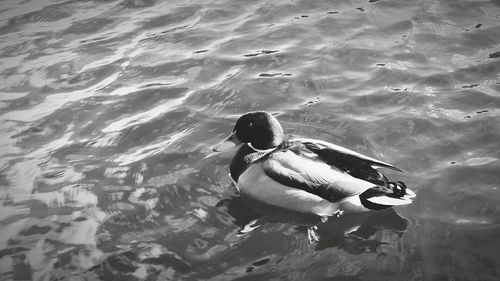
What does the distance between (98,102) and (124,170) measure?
5.52 feet

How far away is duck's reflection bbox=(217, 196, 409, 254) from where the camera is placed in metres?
4.43

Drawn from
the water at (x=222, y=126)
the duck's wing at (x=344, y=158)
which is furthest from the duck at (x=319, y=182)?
the water at (x=222, y=126)

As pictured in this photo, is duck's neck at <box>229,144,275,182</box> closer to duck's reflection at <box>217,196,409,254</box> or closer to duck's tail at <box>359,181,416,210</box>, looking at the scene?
duck's reflection at <box>217,196,409,254</box>

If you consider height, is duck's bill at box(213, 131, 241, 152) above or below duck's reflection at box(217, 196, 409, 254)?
above

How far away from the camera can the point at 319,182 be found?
451cm

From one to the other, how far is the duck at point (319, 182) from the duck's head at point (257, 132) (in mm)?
223

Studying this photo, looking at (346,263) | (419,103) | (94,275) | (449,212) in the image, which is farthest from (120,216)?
(419,103)

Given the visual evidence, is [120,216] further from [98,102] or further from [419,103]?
[419,103]

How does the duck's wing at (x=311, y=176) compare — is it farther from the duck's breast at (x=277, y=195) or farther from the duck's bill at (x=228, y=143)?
the duck's bill at (x=228, y=143)

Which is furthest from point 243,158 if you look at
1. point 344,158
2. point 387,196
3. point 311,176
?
point 387,196

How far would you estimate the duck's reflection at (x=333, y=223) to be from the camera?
443cm

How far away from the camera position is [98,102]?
6.79 m

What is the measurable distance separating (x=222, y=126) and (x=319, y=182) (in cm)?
199

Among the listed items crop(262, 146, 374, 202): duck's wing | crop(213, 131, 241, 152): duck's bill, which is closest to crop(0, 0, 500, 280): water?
crop(213, 131, 241, 152): duck's bill
